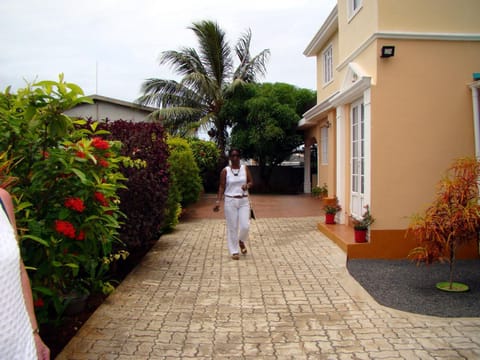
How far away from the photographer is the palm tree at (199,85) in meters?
20.2

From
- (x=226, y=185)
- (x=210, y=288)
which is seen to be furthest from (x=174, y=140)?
(x=210, y=288)

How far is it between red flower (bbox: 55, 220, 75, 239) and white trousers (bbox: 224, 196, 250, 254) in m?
4.06

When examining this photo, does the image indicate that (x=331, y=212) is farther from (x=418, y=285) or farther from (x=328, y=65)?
(x=328, y=65)

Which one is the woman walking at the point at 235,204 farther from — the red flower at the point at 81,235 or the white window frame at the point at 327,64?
the white window frame at the point at 327,64

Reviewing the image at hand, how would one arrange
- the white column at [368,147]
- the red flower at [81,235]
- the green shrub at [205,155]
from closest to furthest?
the red flower at [81,235] → the white column at [368,147] → the green shrub at [205,155]

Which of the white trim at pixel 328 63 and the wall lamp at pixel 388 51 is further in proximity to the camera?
the white trim at pixel 328 63

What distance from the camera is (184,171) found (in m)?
12.4

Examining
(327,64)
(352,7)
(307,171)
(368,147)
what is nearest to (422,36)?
(368,147)

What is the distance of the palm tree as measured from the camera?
20.2 meters

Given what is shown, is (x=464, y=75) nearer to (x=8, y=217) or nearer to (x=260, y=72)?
(x=8, y=217)

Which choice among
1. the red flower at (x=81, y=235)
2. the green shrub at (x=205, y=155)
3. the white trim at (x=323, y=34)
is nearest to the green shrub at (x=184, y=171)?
the green shrub at (x=205, y=155)

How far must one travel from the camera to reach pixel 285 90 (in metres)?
20.5

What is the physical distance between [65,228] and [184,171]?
9.00 m

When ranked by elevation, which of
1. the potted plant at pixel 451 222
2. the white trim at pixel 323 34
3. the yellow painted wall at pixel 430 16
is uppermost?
the white trim at pixel 323 34
